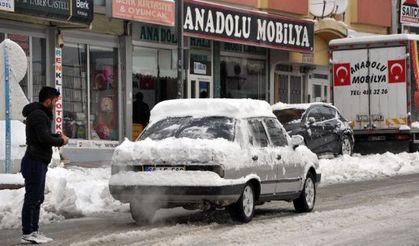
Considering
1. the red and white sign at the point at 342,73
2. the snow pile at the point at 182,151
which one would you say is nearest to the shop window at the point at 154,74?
the red and white sign at the point at 342,73

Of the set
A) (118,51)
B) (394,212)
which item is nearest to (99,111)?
(118,51)

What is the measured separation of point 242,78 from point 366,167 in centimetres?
783

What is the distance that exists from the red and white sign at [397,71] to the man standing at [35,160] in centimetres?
1588

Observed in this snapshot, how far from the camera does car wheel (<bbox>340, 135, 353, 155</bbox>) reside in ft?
74.0

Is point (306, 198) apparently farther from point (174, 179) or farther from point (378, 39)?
point (378, 39)

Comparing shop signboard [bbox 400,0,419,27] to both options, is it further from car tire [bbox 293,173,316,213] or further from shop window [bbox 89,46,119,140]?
car tire [bbox 293,173,316,213]

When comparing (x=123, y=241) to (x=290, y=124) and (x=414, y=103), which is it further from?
(x=414, y=103)

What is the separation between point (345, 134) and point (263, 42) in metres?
4.27

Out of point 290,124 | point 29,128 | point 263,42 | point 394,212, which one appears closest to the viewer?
point 29,128

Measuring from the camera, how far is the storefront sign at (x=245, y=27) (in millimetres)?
22016

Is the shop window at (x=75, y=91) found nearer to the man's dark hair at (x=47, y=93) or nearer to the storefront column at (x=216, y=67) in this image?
the storefront column at (x=216, y=67)

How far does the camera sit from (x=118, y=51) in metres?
21.9

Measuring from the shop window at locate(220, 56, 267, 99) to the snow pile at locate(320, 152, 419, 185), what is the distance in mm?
5718

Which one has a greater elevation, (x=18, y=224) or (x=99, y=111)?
(x=99, y=111)
